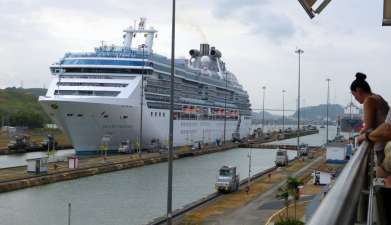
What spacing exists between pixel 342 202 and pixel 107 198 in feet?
88.6

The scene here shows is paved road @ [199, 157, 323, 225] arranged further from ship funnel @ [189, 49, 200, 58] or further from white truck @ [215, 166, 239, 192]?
ship funnel @ [189, 49, 200, 58]

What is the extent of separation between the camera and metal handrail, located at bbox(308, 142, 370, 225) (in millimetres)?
1030

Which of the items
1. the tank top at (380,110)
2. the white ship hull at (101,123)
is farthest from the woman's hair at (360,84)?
the white ship hull at (101,123)

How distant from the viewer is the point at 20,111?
98.1 meters

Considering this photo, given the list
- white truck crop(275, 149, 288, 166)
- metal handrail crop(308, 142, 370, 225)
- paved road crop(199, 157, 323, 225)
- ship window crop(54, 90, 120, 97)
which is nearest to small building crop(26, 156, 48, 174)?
ship window crop(54, 90, 120, 97)

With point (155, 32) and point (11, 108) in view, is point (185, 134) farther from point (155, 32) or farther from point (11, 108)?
point (11, 108)

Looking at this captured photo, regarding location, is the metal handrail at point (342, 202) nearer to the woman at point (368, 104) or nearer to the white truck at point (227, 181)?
the woman at point (368, 104)

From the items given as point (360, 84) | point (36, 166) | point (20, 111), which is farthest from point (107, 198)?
point (20, 111)

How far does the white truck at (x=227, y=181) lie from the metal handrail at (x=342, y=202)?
26.1 m

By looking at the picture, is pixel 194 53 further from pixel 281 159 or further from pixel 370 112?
pixel 370 112

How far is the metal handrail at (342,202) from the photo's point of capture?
3.38 feet

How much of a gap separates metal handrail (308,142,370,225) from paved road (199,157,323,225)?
1788 cm

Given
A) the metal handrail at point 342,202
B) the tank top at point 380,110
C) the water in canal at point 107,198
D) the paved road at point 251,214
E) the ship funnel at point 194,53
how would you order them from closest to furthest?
the metal handrail at point 342,202 → the tank top at point 380,110 → the paved road at point 251,214 → the water in canal at point 107,198 → the ship funnel at point 194,53

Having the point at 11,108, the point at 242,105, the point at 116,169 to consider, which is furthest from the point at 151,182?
the point at 11,108
